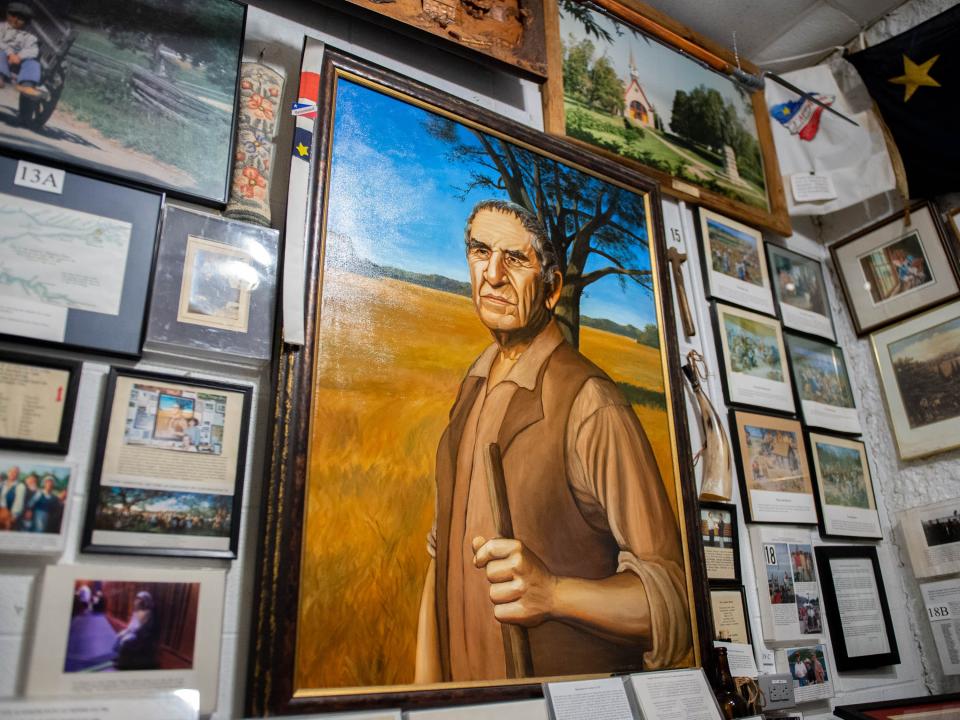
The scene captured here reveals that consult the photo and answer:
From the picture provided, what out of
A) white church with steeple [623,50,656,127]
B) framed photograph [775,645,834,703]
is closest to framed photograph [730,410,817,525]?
framed photograph [775,645,834,703]

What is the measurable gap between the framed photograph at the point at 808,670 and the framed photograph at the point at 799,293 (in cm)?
132

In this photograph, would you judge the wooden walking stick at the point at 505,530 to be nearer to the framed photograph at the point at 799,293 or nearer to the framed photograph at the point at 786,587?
the framed photograph at the point at 786,587

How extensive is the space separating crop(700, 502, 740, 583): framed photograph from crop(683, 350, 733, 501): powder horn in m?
0.06

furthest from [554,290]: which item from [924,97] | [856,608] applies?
[924,97]

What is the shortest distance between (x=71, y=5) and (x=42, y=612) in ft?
4.91

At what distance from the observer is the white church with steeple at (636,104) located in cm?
303

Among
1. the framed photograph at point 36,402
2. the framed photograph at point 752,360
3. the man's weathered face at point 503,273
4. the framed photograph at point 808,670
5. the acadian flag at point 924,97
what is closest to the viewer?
the framed photograph at point 36,402

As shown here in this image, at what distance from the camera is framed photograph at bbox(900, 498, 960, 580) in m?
2.82

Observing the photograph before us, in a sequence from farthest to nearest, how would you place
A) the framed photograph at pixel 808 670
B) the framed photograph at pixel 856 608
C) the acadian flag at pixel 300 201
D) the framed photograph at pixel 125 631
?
the framed photograph at pixel 856 608, the framed photograph at pixel 808 670, the acadian flag at pixel 300 201, the framed photograph at pixel 125 631

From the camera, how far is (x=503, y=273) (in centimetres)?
227

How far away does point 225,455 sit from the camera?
5.59 ft

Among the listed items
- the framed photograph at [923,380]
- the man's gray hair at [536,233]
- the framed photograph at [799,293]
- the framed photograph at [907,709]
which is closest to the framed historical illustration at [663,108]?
the framed photograph at [799,293]

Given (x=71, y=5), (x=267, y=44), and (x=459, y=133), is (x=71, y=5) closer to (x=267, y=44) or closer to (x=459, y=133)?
(x=267, y=44)

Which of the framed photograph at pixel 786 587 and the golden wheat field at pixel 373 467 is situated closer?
the golden wheat field at pixel 373 467
